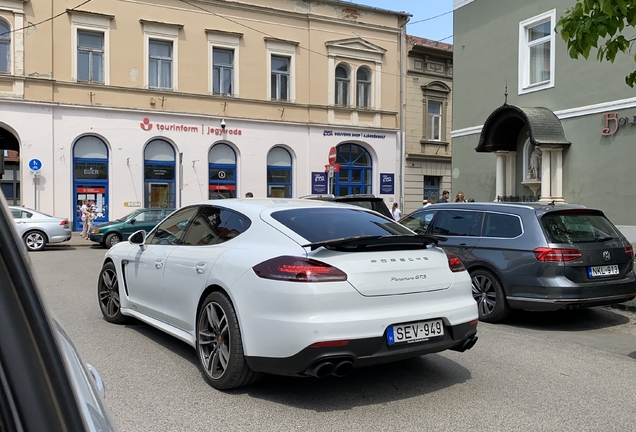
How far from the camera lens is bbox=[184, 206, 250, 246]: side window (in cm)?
474

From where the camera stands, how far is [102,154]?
22.7m

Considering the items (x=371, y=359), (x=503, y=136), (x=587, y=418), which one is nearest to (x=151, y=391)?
(x=371, y=359)

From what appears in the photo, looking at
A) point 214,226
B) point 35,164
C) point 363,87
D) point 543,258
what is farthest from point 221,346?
point 363,87

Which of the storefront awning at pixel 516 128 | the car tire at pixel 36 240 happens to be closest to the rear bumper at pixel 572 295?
the storefront awning at pixel 516 128

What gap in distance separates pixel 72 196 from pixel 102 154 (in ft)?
6.85

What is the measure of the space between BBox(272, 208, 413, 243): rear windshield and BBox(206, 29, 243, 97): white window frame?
20.9 meters

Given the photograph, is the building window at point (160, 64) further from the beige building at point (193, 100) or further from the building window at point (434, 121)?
the building window at point (434, 121)

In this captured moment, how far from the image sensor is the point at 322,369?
12.6 feet

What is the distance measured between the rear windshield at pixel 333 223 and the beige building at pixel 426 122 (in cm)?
2472

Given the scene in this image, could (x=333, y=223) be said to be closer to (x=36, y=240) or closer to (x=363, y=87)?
(x=36, y=240)

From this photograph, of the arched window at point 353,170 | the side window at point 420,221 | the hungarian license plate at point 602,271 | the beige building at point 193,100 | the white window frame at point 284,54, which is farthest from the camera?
the arched window at point 353,170

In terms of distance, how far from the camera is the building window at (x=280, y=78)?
2616cm

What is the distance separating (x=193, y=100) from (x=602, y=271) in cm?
2034

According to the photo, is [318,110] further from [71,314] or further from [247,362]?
[247,362]
